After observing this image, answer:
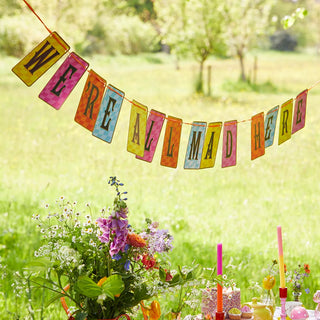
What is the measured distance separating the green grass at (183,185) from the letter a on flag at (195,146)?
3.34ft

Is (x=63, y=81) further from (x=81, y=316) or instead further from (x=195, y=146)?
(x=81, y=316)

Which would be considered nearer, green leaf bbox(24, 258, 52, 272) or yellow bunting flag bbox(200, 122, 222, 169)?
green leaf bbox(24, 258, 52, 272)

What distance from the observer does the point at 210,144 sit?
342 centimetres

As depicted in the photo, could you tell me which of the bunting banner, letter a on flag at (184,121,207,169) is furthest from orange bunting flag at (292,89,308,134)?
letter a on flag at (184,121,207,169)

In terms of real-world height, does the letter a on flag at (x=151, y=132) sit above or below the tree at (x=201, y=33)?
below

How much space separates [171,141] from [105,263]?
1089 millimetres

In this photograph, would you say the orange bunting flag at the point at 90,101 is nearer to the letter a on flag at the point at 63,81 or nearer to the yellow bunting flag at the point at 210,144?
the letter a on flag at the point at 63,81

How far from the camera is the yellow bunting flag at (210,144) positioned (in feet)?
11.2

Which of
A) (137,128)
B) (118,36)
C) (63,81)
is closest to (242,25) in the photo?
(118,36)

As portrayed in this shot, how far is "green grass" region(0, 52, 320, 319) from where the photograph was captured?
567 cm

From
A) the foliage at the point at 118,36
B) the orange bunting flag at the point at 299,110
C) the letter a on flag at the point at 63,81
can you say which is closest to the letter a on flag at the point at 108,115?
the letter a on flag at the point at 63,81

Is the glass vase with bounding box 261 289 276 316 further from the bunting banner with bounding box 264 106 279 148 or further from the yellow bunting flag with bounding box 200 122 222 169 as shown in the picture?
the bunting banner with bounding box 264 106 279 148

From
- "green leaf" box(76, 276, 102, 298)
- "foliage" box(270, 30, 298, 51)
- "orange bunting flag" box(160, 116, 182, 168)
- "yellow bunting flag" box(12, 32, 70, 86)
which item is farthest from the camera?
"foliage" box(270, 30, 298, 51)

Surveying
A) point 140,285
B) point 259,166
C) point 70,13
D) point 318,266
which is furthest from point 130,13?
point 140,285
